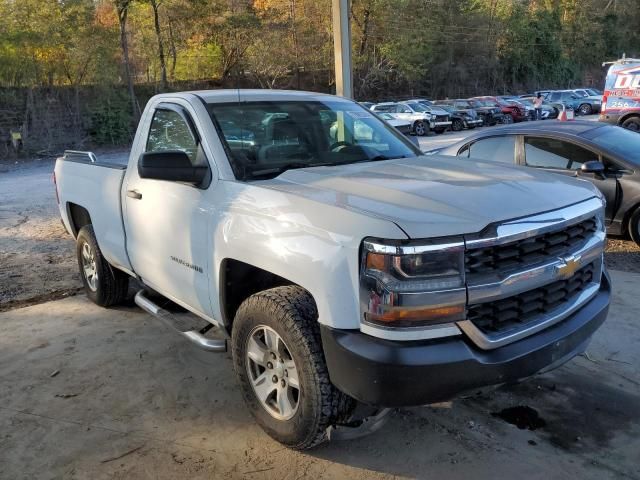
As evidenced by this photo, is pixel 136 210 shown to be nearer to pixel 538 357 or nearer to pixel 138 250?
pixel 138 250

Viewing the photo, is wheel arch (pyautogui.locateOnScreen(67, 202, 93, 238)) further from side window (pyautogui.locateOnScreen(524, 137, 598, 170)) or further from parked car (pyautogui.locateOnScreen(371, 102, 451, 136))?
parked car (pyautogui.locateOnScreen(371, 102, 451, 136))

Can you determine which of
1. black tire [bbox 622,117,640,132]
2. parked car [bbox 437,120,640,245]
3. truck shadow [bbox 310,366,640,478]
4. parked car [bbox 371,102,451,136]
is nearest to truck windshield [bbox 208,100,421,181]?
truck shadow [bbox 310,366,640,478]

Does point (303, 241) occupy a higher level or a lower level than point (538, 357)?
higher

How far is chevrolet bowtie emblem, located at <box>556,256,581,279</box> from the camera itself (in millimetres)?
2917

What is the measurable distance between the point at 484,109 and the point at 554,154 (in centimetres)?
2623

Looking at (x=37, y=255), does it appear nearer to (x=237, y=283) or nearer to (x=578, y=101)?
(x=237, y=283)

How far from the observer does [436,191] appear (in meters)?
3.01

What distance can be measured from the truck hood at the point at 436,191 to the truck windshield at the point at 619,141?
4.08 m

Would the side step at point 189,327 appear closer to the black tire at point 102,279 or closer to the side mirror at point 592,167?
the black tire at point 102,279

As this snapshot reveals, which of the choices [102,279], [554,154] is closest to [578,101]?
[554,154]

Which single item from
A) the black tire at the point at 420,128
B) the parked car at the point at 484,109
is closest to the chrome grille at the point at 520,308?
the black tire at the point at 420,128

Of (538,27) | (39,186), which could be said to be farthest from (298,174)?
(538,27)

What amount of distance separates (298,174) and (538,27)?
200 feet

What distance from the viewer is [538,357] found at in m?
2.81
